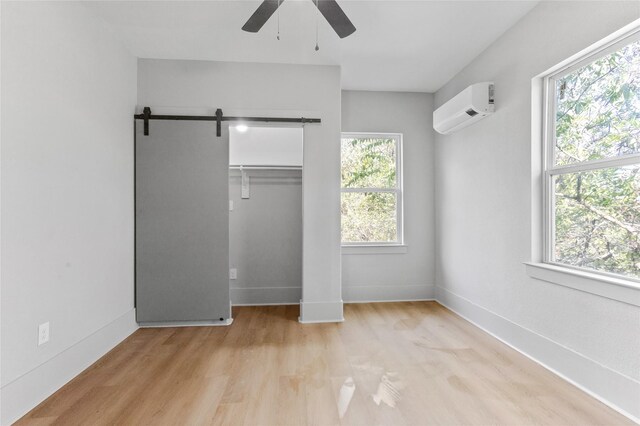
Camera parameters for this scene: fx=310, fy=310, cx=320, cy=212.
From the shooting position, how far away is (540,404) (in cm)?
175

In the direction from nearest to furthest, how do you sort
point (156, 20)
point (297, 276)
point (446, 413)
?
1. point (446, 413)
2. point (156, 20)
3. point (297, 276)

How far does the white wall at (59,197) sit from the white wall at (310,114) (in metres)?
0.86

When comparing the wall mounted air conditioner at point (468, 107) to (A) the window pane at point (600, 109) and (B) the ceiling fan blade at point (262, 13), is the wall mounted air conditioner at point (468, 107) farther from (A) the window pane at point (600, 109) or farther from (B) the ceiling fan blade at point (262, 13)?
(B) the ceiling fan blade at point (262, 13)

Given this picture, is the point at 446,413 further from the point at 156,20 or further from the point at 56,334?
the point at 156,20

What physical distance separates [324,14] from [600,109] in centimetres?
183

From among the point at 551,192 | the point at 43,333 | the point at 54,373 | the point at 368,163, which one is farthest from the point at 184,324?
the point at 551,192

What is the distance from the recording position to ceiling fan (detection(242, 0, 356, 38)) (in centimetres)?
177

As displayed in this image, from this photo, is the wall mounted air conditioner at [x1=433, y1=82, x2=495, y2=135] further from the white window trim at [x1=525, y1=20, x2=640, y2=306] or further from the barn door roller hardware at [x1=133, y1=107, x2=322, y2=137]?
the barn door roller hardware at [x1=133, y1=107, x2=322, y2=137]

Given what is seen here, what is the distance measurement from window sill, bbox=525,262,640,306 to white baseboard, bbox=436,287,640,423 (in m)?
0.42

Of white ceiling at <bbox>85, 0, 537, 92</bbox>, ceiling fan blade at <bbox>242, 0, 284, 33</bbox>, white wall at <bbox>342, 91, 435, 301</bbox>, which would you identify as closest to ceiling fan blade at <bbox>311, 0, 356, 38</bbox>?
ceiling fan blade at <bbox>242, 0, 284, 33</bbox>

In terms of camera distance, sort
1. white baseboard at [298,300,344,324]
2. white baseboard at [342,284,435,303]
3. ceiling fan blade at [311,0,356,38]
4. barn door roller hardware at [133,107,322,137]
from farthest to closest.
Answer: white baseboard at [342,284,435,303]
white baseboard at [298,300,344,324]
barn door roller hardware at [133,107,322,137]
ceiling fan blade at [311,0,356,38]

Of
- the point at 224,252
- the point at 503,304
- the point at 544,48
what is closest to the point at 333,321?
the point at 224,252

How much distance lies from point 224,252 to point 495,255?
8.26ft

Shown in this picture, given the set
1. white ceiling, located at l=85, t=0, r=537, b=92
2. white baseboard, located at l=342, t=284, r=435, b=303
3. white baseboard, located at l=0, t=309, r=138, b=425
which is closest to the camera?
white baseboard, located at l=0, t=309, r=138, b=425
